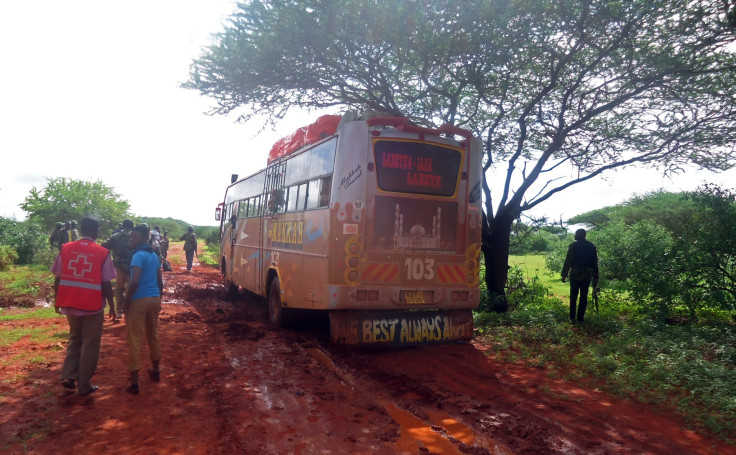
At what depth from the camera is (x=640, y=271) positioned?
10000mm

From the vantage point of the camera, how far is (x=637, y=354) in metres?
7.44

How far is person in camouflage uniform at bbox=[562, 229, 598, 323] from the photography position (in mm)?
9719

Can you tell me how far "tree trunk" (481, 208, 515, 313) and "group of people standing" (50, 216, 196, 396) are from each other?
771 cm

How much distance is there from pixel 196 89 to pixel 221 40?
170 cm

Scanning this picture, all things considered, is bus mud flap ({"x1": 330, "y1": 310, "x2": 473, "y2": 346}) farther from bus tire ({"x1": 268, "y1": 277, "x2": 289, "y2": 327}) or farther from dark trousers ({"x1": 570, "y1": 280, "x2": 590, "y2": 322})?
dark trousers ({"x1": 570, "y1": 280, "x2": 590, "y2": 322})

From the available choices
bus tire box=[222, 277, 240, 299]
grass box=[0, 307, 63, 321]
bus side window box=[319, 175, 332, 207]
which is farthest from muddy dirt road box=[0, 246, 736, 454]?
bus tire box=[222, 277, 240, 299]

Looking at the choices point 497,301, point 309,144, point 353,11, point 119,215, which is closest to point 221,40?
point 353,11

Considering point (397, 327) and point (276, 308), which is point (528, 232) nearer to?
point (397, 327)

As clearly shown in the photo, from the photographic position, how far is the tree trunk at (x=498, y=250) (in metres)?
11.6

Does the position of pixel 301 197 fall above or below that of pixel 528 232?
above

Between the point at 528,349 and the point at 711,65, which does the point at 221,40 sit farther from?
the point at 711,65

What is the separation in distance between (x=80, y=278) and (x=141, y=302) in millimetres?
734

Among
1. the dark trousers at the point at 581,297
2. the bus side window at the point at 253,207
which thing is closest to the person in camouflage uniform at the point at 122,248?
the bus side window at the point at 253,207

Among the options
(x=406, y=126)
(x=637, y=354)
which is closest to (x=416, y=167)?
(x=406, y=126)
